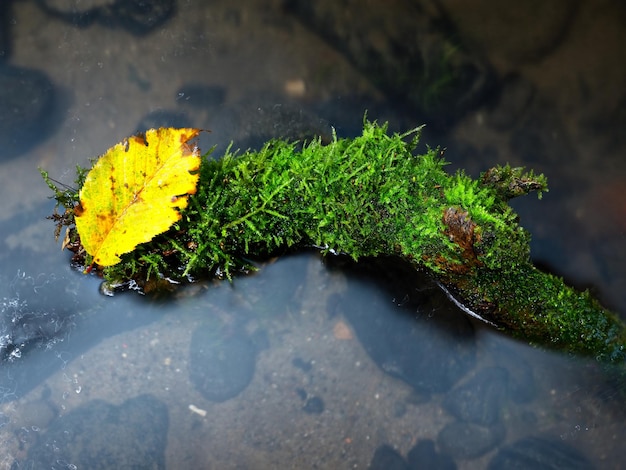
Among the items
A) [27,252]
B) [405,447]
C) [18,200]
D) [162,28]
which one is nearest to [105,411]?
[27,252]

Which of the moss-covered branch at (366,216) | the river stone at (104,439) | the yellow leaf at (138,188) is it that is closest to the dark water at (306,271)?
the river stone at (104,439)

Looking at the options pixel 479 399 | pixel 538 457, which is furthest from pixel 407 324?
pixel 538 457

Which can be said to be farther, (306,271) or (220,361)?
(306,271)

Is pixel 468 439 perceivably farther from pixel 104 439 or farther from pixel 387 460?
pixel 104 439

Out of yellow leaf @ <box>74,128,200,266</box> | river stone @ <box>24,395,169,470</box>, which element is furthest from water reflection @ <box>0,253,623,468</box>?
yellow leaf @ <box>74,128,200,266</box>

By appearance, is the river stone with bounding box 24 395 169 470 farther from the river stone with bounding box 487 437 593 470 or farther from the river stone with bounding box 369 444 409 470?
the river stone with bounding box 487 437 593 470

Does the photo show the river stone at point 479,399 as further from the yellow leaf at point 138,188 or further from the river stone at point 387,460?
the yellow leaf at point 138,188

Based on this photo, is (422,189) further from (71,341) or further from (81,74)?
(81,74)
